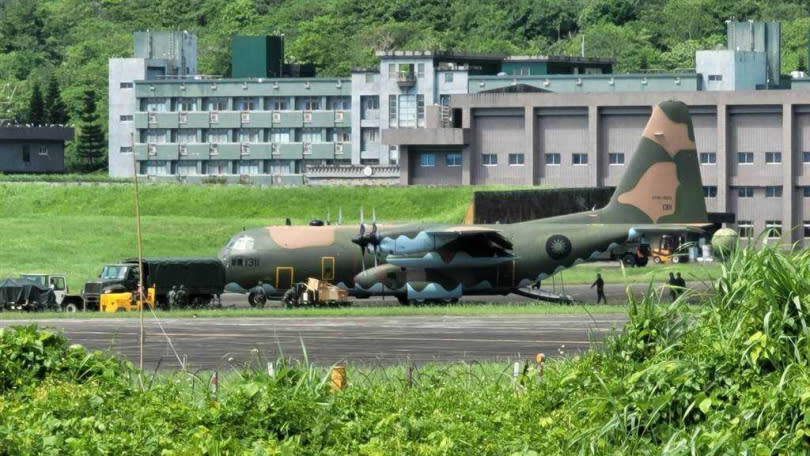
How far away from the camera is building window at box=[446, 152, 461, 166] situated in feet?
358

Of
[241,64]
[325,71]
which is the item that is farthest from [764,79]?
[325,71]

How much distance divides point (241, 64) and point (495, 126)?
4339 cm

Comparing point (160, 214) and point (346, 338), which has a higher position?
point (160, 214)

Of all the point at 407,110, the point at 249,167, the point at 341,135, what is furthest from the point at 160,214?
the point at 341,135

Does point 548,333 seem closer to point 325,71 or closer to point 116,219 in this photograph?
point 116,219

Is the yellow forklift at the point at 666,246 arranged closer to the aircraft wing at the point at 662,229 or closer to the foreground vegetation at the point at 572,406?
the aircraft wing at the point at 662,229

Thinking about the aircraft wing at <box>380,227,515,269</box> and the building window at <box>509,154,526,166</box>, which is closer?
the aircraft wing at <box>380,227,515,269</box>

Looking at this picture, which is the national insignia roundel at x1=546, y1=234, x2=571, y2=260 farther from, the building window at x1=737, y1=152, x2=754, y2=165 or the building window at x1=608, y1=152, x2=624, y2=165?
the building window at x1=608, y1=152, x2=624, y2=165

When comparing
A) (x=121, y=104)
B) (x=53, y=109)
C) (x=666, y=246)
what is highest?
(x=53, y=109)

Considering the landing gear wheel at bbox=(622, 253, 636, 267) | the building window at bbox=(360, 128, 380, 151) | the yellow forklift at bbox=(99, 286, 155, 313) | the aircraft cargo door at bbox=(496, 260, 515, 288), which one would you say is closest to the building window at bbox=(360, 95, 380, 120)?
the building window at bbox=(360, 128, 380, 151)

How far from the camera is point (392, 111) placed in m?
127

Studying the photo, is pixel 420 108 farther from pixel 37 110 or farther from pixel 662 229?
pixel 662 229

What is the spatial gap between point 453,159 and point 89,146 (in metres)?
56.6

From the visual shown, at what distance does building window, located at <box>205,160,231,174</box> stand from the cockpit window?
7590 centimetres
